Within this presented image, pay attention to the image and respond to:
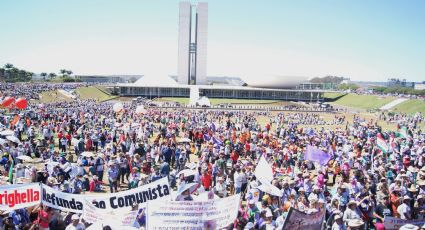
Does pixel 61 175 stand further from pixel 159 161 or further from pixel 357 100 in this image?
pixel 357 100

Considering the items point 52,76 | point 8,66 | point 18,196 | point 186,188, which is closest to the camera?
point 18,196

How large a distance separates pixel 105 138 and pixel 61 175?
9.25 m

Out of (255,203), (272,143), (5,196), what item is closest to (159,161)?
(272,143)

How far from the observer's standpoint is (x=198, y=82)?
106062mm

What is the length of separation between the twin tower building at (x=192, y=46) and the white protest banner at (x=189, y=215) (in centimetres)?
9930

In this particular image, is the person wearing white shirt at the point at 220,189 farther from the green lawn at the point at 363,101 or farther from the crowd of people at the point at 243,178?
the green lawn at the point at 363,101

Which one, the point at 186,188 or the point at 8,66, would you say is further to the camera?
the point at 8,66

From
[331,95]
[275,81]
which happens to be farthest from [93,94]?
[331,95]

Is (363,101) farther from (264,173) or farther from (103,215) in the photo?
(103,215)

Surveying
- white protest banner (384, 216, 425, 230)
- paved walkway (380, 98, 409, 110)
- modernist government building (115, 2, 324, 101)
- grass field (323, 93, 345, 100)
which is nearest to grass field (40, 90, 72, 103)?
modernist government building (115, 2, 324, 101)

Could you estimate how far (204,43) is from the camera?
343 ft

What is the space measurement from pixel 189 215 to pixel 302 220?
6.24ft

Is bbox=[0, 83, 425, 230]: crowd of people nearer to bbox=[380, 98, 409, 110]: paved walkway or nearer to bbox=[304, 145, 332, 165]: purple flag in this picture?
bbox=[304, 145, 332, 165]: purple flag

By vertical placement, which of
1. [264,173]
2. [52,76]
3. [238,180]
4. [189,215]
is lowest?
[238,180]
